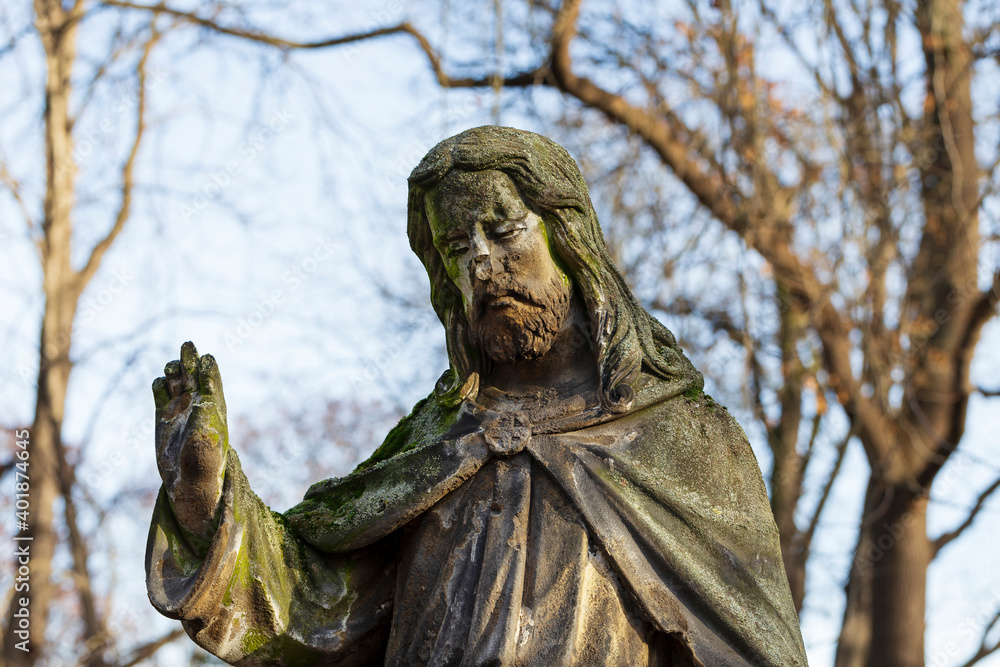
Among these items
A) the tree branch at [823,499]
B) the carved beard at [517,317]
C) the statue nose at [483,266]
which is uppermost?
the tree branch at [823,499]

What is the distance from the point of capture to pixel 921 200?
10914mm

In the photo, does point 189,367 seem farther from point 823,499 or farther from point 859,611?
point 859,611

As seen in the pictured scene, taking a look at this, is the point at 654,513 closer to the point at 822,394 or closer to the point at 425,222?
the point at 425,222

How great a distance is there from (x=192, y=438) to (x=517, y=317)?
0.94 m

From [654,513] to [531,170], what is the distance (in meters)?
1.02

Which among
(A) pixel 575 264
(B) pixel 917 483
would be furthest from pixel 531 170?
(B) pixel 917 483

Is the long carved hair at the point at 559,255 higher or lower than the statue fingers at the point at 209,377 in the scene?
higher

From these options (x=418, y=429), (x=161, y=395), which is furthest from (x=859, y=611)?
(x=161, y=395)

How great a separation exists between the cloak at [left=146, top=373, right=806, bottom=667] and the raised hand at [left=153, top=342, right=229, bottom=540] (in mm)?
68

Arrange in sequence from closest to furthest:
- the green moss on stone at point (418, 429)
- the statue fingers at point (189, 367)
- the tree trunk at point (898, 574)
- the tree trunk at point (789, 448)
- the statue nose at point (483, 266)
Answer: the statue fingers at point (189, 367)
the statue nose at point (483, 266)
the green moss on stone at point (418, 429)
the tree trunk at point (898, 574)
the tree trunk at point (789, 448)

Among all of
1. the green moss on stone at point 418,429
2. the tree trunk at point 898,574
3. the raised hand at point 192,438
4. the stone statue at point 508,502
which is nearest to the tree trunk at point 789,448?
the tree trunk at point 898,574

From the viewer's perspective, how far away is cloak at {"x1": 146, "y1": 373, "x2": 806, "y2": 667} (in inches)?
123

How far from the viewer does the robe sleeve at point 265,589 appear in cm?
318

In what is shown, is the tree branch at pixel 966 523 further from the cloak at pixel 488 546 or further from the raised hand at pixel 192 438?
the raised hand at pixel 192 438
